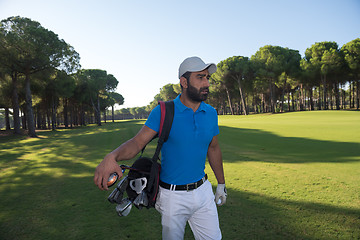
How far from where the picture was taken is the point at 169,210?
2.01 metres

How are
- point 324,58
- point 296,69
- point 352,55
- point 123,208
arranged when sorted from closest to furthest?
point 123,208
point 352,55
point 324,58
point 296,69

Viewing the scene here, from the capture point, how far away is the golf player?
203 centimetres

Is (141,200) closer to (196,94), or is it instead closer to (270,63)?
(196,94)

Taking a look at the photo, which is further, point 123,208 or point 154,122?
point 154,122

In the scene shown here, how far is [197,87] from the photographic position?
2.29 meters

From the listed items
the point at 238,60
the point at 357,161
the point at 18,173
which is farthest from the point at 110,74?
the point at 357,161

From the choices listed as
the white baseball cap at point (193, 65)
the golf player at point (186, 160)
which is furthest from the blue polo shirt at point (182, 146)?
the white baseball cap at point (193, 65)

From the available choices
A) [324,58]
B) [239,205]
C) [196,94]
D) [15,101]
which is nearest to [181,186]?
[196,94]

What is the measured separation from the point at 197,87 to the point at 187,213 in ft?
4.42

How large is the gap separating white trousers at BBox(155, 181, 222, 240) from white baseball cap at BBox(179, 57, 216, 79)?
130cm

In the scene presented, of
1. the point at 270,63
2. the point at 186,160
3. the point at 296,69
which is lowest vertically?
the point at 186,160

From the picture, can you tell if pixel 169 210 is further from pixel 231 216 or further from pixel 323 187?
pixel 323 187

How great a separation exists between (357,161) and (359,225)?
17.6ft

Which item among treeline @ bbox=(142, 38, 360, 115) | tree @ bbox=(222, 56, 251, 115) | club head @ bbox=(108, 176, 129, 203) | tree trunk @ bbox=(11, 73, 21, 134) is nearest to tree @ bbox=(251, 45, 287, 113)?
treeline @ bbox=(142, 38, 360, 115)
